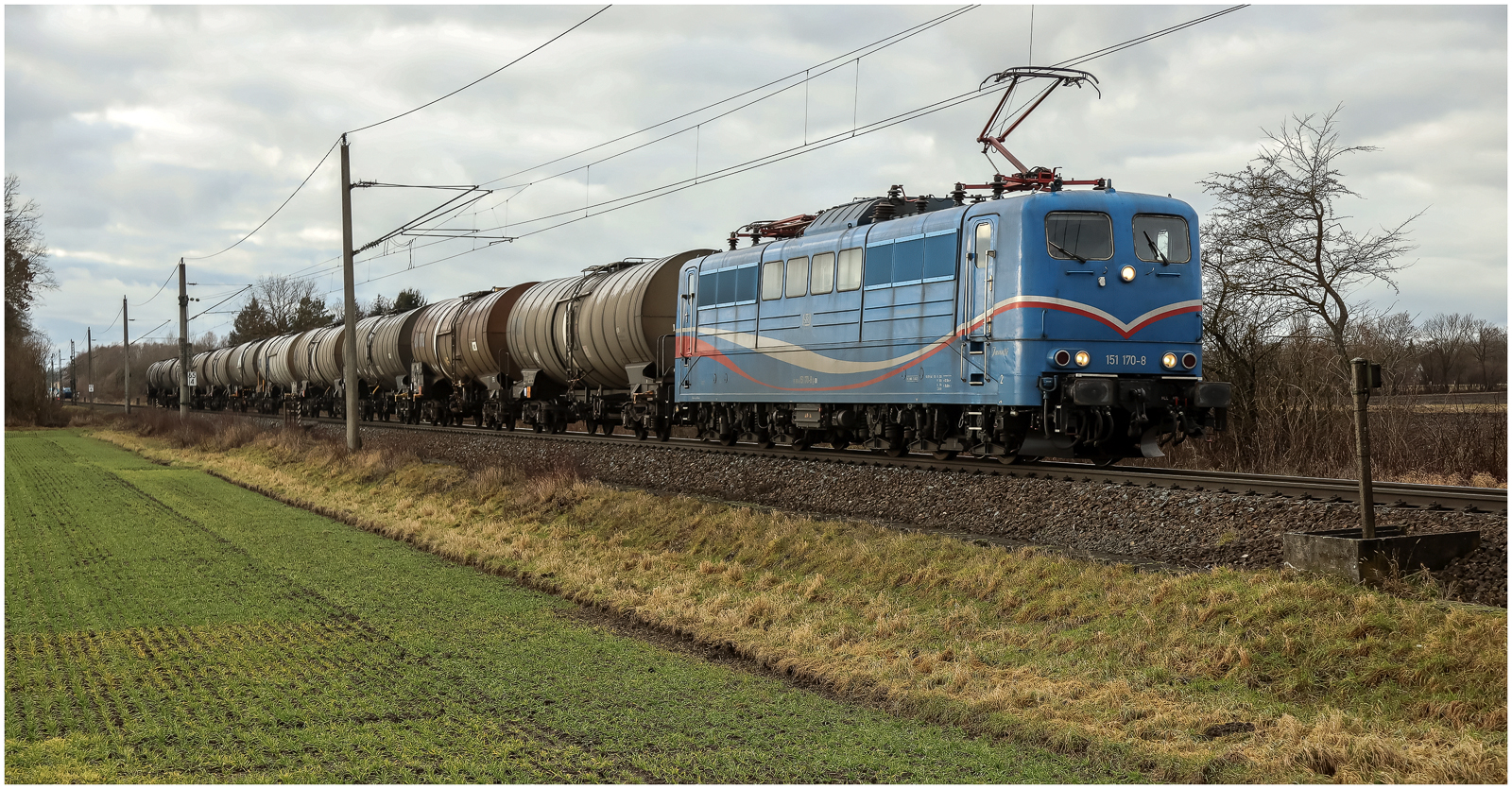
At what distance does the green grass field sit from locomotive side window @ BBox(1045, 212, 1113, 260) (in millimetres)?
7122

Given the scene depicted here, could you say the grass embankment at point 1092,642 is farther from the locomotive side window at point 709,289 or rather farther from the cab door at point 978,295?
the locomotive side window at point 709,289

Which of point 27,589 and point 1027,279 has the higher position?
point 1027,279

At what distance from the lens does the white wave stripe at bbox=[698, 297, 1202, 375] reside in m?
13.6

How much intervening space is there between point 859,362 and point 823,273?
161 cm

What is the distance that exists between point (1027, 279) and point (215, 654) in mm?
9301

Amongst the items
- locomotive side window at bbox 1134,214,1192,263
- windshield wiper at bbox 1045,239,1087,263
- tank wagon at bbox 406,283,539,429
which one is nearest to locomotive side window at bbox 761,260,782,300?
windshield wiper at bbox 1045,239,1087,263

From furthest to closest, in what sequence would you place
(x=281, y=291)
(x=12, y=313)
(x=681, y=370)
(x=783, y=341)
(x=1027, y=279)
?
1. (x=281, y=291)
2. (x=12, y=313)
3. (x=681, y=370)
4. (x=783, y=341)
5. (x=1027, y=279)

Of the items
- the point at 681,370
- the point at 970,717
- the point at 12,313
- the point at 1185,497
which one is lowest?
the point at 970,717

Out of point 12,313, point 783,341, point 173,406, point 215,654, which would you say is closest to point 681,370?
point 783,341

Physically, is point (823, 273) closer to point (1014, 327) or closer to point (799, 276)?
point (799, 276)

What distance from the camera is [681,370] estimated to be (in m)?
21.2

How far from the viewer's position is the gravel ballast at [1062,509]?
345 inches

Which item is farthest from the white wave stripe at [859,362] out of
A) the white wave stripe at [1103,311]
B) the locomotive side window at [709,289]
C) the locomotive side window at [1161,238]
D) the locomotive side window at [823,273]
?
the locomotive side window at [823,273]

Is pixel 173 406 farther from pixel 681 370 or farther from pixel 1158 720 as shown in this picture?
pixel 1158 720
